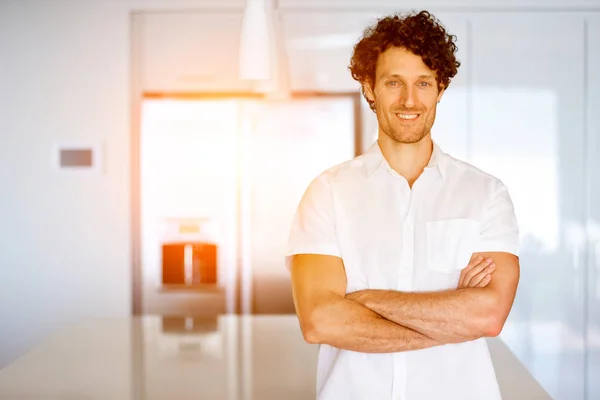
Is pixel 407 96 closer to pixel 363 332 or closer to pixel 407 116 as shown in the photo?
pixel 407 116

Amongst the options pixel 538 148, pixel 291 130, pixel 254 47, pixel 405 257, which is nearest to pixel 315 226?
pixel 405 257

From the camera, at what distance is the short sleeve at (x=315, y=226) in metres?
1.71

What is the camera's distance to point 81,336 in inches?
111

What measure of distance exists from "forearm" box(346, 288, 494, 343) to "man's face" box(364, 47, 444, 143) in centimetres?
42

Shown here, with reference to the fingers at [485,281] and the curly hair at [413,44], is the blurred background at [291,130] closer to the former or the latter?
the curly hair at [413,44]

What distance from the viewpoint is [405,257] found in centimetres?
173

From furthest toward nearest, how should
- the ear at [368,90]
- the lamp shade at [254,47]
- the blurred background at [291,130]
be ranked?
the blurred background at [291,130]
the lamp shade at [254,47]
the ear at [368,90]

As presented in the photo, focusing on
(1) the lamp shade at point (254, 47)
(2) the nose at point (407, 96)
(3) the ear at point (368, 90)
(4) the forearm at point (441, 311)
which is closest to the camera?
(4) the forearm at point (441, 311)

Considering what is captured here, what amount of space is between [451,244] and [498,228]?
0.42 ft

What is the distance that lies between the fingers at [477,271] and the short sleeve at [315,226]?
333 mm

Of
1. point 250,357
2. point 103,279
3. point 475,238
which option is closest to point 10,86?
point 103,279

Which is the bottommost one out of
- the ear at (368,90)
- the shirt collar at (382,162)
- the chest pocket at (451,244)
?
the chest pocket at (451,244)

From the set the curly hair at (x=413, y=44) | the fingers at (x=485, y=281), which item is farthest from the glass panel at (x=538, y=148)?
the fingers at (x=485, y=281)

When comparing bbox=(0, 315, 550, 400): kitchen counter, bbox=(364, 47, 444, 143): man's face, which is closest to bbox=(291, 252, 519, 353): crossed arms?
bbox=(364, 47, 444, 143): man's face
